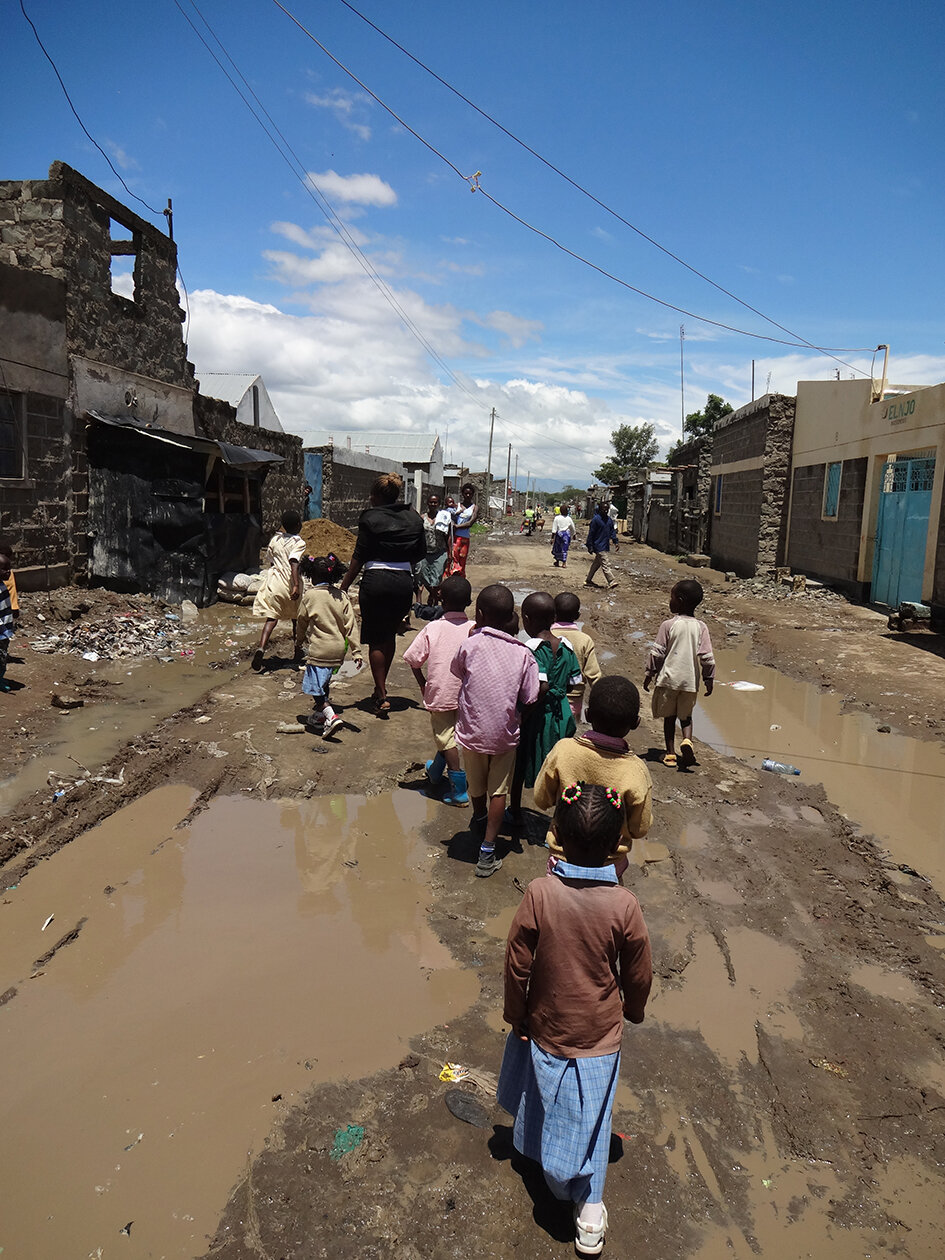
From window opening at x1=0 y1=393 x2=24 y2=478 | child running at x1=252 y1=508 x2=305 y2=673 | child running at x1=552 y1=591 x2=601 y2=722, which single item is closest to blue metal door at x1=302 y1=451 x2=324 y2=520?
window opening at x1=0 y1=393 x2=24 y2=478

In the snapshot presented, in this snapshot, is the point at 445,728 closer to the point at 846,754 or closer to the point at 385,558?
the point at 385,558

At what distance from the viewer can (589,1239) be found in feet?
6.48

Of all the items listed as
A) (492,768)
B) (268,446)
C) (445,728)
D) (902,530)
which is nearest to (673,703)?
(445,728)

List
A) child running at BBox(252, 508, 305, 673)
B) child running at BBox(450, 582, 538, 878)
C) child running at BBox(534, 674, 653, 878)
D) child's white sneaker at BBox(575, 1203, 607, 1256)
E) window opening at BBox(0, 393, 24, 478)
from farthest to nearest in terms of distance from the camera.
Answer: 1. window opening at BBox(0, 393, 24, 478)
2. child running at BBox(252, 508, 305, 673)
3. child running at BBox(450, 582, 538, 878)
4. child running at BBox(534, 674, 653, 878)
5. child's white sneaker at BBox(575, 1203, 607, 1256)

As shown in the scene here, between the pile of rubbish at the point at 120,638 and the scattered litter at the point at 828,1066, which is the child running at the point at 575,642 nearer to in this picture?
the scattered litter at the point at 828,1066

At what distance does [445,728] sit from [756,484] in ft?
52.8

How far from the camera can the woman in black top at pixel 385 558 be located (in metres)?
6.05

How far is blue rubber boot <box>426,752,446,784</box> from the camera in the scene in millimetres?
5039

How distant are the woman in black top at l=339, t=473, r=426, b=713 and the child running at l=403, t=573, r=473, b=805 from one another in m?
1.40

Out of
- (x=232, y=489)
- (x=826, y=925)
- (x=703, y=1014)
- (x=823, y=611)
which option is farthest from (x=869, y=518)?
(x=703, y=1014)

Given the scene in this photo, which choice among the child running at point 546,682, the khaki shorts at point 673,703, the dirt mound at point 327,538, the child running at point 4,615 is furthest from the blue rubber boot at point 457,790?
the dirt mound at point 327,538

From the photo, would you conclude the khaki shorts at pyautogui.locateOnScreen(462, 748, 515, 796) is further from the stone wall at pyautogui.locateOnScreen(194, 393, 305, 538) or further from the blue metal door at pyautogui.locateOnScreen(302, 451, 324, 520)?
the blue metal door at pyautogui.locateOnScreen(302, 451, 324, 520)

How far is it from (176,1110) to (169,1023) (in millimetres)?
439

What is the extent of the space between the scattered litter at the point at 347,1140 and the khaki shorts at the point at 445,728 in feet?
8.02
